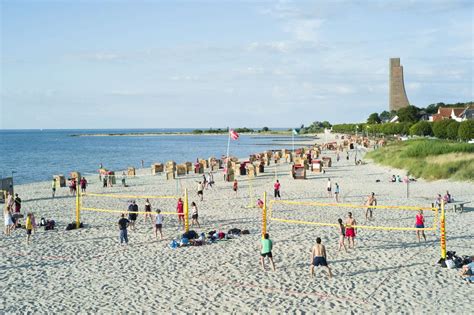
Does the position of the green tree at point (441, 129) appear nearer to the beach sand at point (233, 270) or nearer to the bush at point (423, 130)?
the bush at point (423, 130)

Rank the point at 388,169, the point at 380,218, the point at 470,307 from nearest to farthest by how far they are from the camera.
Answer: the point at 470,307 < the point at 380,218 < the point at 388,169

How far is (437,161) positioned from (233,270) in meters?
21.1

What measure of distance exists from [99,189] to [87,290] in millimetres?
18589

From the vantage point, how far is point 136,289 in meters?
10.0

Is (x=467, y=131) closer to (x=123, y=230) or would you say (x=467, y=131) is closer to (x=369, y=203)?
(x=369, y=203)

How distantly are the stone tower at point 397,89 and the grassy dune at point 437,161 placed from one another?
447 feet

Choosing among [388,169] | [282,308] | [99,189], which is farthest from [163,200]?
[388,169]

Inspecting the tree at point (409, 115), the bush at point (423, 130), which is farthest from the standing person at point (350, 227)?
the tree at point (409, 115)

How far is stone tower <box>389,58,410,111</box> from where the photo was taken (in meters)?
166

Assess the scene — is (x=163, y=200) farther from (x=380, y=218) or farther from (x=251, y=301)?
(x=251, y=301)

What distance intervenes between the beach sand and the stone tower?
15549 centimetres

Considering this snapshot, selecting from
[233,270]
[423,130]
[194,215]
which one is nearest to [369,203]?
[194,215]

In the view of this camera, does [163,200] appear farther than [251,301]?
Yes

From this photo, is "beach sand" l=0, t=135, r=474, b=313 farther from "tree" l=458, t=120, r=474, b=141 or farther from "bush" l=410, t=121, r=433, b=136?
"bush" l=410, t=121, r=433, b=136
